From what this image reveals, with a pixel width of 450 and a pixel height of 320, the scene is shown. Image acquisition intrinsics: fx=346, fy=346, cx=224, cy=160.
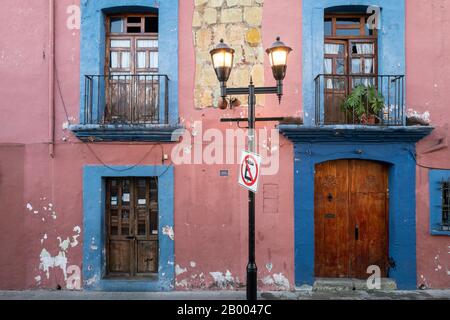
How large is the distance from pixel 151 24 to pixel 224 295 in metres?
5.63

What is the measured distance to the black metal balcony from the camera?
6648mm

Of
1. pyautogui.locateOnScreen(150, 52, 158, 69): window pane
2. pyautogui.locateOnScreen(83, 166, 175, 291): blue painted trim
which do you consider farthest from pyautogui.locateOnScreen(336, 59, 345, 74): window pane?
pyautogui.locateOnScreen(83, 166, 175, 291): blue painted trim

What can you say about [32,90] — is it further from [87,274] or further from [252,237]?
[252,237]

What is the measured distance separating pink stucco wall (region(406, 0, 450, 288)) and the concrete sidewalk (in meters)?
0.43

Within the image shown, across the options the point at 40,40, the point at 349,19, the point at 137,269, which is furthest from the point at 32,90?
the point at 349,19

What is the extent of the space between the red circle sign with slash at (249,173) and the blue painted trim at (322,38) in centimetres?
246

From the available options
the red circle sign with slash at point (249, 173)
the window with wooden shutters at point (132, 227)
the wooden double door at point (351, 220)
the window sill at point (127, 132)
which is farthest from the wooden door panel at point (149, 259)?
the wooden double door at point (351, 220)

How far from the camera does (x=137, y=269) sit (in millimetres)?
7031

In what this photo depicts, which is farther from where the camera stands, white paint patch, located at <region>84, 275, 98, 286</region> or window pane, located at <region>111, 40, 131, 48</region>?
window pane, located at <region>111, 40, 131, 48</region>

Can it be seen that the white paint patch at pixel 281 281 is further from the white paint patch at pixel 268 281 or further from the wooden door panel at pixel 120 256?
the wooden door panel at pixel 120 256

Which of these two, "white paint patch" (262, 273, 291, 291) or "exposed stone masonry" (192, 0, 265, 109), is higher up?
"exposed stone masonry" (192, 0, 265, 109)

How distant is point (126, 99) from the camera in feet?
23.2

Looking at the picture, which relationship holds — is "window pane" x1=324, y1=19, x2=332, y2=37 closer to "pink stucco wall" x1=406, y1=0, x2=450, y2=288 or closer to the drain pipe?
"pink stucco wall" x1=406, y1=0, x2=450, y2=288

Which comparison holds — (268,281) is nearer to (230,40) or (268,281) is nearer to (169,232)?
(169,232)
